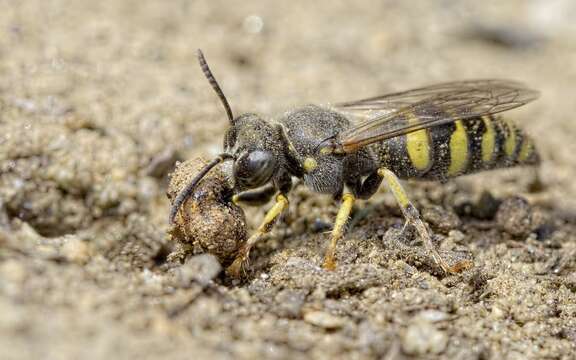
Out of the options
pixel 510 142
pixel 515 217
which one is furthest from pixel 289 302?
pixel 510 142

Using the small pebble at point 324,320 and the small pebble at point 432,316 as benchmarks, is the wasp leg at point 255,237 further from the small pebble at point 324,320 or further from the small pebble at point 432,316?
the small pebble at point 432,316

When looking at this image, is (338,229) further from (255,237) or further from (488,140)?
(488,140)

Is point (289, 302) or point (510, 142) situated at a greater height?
point (510, 142)

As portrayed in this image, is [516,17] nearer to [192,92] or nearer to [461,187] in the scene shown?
[461,187]

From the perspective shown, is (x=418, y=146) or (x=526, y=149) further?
(x=526, y=149)

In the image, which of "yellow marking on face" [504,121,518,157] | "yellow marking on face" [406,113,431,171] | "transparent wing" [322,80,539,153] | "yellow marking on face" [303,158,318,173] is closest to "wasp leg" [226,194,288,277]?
"yellow marking on face" [303,158,318,173]
